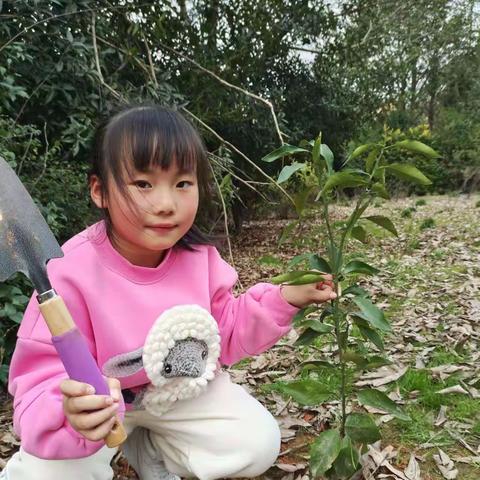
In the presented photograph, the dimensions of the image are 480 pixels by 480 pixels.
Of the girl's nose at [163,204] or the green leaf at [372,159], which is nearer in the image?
the green leaf at [372,159]

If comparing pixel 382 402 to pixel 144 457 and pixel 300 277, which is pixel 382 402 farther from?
pixel 144 457

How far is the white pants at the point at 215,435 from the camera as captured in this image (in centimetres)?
146

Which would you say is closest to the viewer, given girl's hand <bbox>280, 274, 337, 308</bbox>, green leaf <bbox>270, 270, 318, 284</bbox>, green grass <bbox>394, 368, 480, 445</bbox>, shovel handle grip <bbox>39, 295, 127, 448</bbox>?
shovel handle grip <bbox>39, 295, 127, 448</bbox>

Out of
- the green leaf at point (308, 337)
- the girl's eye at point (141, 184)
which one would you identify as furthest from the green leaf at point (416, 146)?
the girl's eye at point (141, 184)

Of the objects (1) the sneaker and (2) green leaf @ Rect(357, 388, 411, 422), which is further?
(1) the sneaker

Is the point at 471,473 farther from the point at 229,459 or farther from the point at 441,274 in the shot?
the point at 441,274

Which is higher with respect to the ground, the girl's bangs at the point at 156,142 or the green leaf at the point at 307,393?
the girl's bangs at the point at 156,142

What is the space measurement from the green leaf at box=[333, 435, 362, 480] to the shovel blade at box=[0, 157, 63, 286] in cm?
93

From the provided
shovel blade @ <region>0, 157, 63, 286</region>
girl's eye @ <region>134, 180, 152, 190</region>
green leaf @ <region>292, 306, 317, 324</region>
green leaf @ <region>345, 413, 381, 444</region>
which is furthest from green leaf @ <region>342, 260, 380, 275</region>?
shovel blade @ <region>0, 157, 63, 286</region>

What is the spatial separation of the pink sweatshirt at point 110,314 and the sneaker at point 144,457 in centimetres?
34

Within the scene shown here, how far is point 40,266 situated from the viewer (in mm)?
966

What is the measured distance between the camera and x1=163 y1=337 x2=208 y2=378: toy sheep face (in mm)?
1411

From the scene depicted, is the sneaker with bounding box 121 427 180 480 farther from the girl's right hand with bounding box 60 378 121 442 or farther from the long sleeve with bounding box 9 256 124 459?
the girl's right hand with bounding box 60 378 121 442

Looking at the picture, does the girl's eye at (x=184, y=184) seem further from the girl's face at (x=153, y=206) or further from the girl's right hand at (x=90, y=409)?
the girl's right hand at (x=90, y=409)
